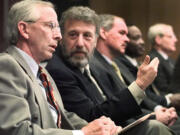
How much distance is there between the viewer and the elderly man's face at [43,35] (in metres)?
2.34

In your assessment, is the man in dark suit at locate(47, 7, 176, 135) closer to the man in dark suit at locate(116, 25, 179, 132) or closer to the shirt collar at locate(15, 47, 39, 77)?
the shirt collar at locate(15, 47, 39, 77)

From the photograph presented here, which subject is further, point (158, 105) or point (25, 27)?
point (158, 105)

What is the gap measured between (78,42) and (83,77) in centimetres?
25

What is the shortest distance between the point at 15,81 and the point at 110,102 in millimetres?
910

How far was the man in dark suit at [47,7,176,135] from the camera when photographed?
273cm

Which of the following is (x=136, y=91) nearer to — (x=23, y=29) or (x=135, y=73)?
(x=23, y=29)

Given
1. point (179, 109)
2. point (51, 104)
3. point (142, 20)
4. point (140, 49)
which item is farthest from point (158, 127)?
point (142, 20)

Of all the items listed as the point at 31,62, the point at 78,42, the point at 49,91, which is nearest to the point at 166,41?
the point at 78,42

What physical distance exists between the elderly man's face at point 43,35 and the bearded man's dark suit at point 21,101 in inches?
5.2

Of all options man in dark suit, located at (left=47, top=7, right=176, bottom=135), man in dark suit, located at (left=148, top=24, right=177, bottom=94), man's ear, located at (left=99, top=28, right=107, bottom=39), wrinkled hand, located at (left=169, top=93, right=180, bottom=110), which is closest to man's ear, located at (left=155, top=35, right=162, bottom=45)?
man in dark suit, located at (left=148, top=24, right=177, bottom=94)

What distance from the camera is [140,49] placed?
5.15m

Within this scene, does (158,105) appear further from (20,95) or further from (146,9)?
(146,9)

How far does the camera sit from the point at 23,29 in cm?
233

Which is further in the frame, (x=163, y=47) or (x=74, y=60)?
(x=163, y=47)
